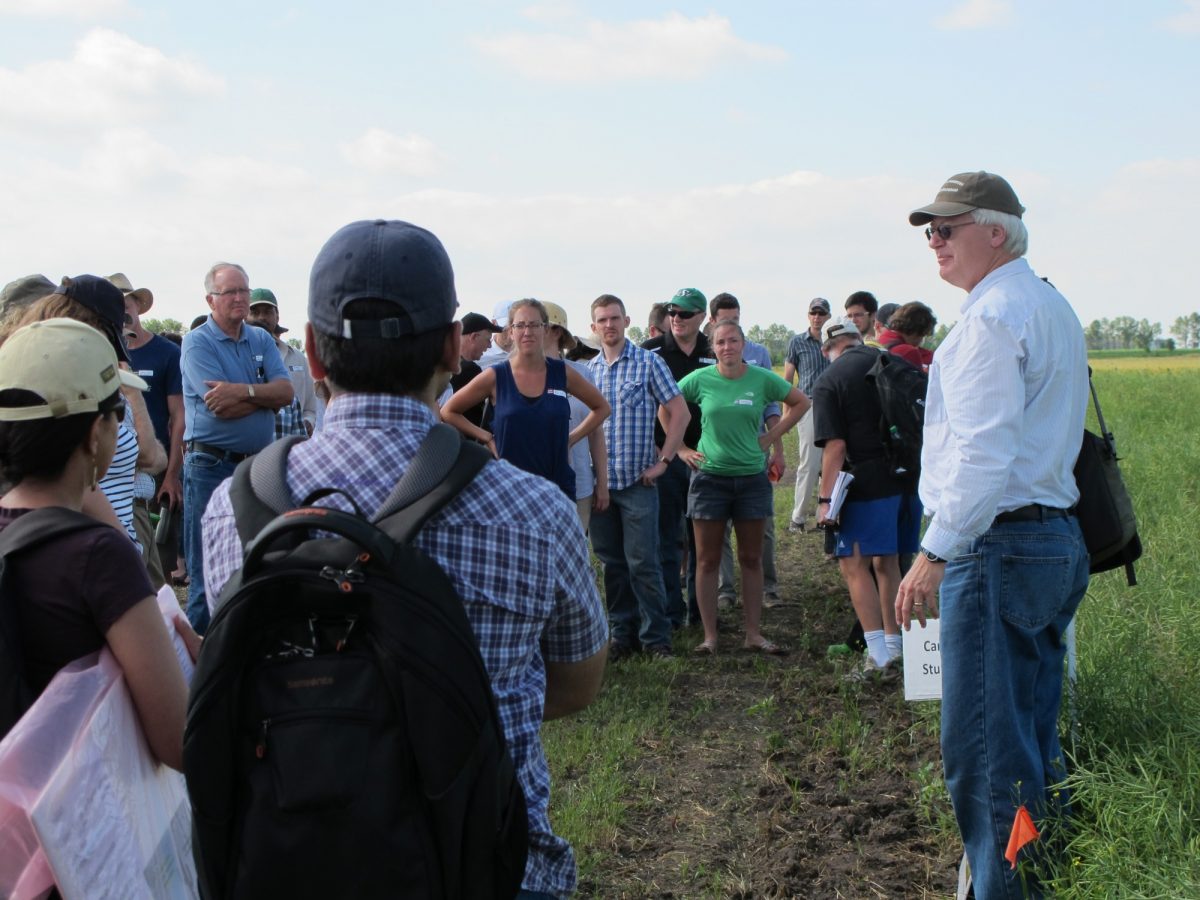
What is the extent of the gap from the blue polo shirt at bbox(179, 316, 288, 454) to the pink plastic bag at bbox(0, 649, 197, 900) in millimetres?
4799

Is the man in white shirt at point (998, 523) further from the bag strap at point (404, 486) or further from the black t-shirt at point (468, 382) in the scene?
the black t-shirt at point (468, 382)

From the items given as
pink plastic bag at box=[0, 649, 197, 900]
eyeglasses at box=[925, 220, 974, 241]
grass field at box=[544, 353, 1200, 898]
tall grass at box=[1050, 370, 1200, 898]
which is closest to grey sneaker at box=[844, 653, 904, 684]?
grass field at box=[544, 353, 1200, 898]

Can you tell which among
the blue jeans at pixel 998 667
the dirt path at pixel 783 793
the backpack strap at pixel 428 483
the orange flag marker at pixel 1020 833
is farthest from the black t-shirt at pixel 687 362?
the backpack strap at pixel 428 483

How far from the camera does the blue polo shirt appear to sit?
6.81 metres

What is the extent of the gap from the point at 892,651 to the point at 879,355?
1.80 meters

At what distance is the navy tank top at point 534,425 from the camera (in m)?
6.56

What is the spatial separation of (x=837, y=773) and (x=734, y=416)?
108 inches

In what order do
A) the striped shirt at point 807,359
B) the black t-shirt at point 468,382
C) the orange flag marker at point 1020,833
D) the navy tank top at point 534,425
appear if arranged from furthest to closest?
the striped shirt at point 807,359 → the black t-shirt at point 468,382 → the navy tank top at point 534,425 → the orange flag marker at point 1020,833

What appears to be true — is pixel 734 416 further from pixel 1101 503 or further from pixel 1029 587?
pixel 1029 587

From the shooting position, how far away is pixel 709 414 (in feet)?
24.6

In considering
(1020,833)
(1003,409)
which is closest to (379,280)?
(1003,409)

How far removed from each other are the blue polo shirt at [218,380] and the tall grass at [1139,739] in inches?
188

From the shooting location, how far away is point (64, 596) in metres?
2.17

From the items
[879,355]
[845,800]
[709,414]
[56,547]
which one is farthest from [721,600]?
[56,547]
